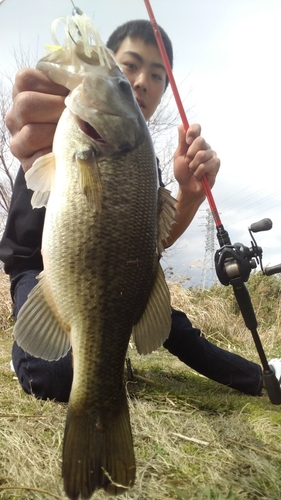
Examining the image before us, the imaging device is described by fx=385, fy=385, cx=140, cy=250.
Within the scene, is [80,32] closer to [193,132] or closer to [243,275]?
[193,132]

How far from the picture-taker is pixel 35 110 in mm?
1731

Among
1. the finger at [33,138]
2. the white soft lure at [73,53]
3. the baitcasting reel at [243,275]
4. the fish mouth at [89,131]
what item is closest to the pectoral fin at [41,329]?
the fish mouth at [89,131]

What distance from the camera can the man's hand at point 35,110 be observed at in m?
1.72

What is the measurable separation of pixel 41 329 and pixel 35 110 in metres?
0.97

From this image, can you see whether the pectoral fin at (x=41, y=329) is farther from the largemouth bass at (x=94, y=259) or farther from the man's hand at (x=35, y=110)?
the man's hand at (x=35, y=110)

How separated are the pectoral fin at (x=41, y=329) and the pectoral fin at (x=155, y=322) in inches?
11.1

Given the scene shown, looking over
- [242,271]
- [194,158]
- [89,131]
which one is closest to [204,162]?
[194,158]

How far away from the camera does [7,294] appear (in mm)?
7020

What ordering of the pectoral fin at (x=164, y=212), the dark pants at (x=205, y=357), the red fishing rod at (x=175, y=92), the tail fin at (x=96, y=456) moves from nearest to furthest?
the tail fin at (x=96, y=456) → the pectoral fin at (x=164, y=212) → the red fishing rod at (x=175, y=92) → the dark pants at (x=205, y=357)

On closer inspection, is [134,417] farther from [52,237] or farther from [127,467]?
[52,237]

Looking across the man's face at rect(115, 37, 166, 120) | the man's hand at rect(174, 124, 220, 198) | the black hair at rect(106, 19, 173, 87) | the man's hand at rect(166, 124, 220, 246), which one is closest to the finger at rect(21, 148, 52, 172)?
the man's hand at rect(166, 124, 220, 246)

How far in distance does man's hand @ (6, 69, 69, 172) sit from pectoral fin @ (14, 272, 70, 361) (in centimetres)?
73

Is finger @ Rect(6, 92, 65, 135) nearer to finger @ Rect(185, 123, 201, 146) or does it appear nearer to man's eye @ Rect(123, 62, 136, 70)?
finger @ Rect(185, 123, 201, 146)

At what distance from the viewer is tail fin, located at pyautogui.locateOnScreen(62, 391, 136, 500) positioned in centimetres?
121
